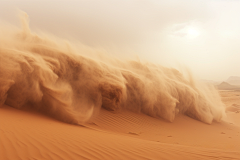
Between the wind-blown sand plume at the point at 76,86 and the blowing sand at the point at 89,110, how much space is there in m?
0.03

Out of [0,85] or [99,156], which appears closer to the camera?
[99,156]

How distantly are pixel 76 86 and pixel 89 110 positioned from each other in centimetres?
118

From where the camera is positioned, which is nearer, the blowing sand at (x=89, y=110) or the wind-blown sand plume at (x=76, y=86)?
the blowing sand at (x=89, y=110)

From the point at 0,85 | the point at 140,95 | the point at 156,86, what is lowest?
the point at 0,85

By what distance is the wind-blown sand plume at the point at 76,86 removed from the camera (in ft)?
16.8

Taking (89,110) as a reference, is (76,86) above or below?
above

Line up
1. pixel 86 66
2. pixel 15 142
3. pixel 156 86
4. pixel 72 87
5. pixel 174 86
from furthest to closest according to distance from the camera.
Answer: pixel 174 86
pixel 156 86
pixel 86 66
pixel 72 87
pixel 15 142

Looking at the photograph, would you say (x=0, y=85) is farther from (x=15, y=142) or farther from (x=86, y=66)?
(x=86, y=66)

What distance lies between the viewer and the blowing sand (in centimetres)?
311

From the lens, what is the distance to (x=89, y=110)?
6.08 meters

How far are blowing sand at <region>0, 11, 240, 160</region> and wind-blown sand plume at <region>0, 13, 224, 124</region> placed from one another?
3 cm

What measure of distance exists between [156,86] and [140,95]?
44.7 inches

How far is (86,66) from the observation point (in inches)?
279

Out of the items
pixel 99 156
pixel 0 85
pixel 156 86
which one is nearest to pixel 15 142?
pixel 99 156
